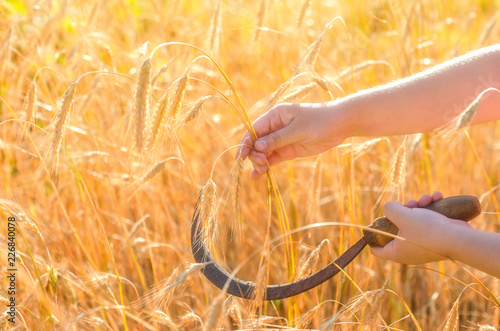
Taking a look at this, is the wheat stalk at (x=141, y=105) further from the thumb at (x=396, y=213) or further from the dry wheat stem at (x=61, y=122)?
the thumb at (x=396, y=213)

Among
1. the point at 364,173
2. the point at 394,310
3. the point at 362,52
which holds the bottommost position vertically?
the point at 394,310

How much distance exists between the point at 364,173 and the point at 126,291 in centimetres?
103

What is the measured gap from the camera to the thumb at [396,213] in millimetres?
934

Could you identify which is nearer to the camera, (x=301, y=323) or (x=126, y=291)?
(x=301, y=323)

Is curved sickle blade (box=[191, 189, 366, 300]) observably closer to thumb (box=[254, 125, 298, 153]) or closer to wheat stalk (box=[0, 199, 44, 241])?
thumb (box=[254, 125, 298, 153])

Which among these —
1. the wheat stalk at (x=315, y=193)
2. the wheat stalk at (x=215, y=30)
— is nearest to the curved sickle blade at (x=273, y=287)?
the wheat stalk at (x=315, y=193)

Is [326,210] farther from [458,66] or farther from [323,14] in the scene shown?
[323,14]

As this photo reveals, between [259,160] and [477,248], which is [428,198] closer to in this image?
[477,248]

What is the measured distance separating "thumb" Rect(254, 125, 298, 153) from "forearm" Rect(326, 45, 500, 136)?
0.12 m

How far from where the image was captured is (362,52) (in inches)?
98.6

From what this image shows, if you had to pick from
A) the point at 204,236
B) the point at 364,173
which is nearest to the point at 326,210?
the point at 364,173

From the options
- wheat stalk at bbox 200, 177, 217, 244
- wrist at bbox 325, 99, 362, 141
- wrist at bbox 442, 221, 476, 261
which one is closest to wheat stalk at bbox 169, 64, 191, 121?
wheat stalk at bbox 200, 177, 217, 244

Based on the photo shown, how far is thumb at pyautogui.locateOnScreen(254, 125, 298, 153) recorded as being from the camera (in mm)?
→ 1045

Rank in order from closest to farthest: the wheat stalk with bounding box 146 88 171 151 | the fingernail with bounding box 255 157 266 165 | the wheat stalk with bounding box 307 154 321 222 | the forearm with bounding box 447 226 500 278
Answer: the forearm with bounding box 447 226 500 278, the wheat stalk with bounding box 146 88 171 151, the fingernail with bounding box 255 157 266 165, the wheat stalk with bounding box 307 154 321 222
